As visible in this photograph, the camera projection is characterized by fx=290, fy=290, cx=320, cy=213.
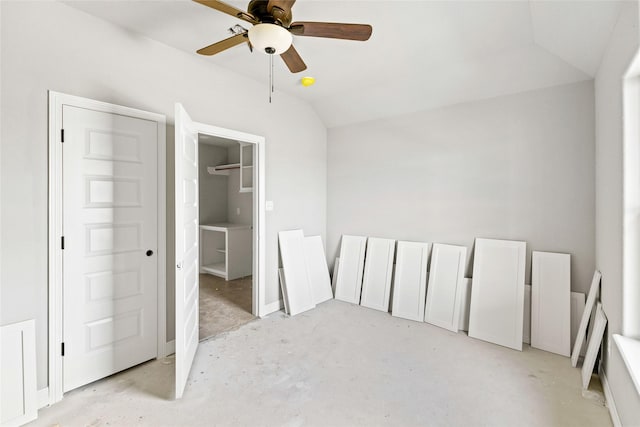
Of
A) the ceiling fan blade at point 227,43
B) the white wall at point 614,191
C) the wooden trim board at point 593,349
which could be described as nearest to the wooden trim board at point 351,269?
the wooden trim board at point 593,349

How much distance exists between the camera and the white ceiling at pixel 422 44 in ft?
6.87

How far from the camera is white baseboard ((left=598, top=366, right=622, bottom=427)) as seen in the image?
5.82ft

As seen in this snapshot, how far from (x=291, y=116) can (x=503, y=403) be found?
365cm

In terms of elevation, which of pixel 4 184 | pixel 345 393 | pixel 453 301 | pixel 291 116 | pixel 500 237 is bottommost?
pixel 345 393

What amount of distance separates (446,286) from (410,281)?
421 mm

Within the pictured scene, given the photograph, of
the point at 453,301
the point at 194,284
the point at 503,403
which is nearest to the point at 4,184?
the point at 194,284

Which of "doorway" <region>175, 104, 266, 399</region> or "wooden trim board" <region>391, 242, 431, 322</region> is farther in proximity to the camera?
"wooden trim board" <region>391, 242, 431, 322</region>

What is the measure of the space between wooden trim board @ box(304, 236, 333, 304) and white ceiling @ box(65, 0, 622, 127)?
208cm

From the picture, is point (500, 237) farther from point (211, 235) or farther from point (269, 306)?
point (211, 235)

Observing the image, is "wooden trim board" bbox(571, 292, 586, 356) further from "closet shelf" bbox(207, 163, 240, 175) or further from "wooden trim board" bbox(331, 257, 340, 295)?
"closet shelf" bbox(207, 163, 240, 175)

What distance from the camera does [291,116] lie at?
392 cm

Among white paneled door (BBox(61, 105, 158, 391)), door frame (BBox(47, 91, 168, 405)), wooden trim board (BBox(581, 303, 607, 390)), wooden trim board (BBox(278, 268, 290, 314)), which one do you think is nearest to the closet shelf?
wooden trim board (BBox(278, 268, 290, 314))

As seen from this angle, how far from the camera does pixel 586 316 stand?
2445 millimetres

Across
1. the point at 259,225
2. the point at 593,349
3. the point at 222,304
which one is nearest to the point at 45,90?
the point at 259,225
